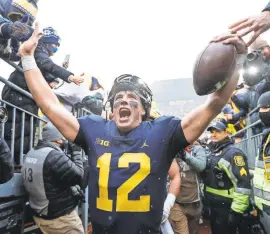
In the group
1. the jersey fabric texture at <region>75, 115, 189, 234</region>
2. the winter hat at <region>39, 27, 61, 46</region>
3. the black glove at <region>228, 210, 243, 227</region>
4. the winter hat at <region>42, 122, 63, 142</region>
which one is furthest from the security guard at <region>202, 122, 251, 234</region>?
the winter hat at <region>39, 27, 61, 46</region>

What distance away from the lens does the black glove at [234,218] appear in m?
4.37

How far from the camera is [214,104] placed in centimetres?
193

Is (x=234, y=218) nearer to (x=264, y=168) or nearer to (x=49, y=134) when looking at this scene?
(x=264, y=168)

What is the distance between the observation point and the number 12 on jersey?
1965 mm

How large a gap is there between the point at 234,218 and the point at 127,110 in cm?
302

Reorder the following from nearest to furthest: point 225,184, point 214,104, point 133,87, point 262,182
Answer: point 214,104, point 133,87, point 262,182, point 225,184

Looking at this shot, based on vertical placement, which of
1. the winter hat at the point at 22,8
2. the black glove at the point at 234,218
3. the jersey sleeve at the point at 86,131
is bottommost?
the black glove at the point at 234,218

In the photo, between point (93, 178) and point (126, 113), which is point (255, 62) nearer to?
point (126, 113)

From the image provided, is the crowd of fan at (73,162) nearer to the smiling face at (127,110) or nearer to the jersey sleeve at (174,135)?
the smiling face at (127,110)

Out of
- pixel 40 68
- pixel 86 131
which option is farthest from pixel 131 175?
pixel 40 68

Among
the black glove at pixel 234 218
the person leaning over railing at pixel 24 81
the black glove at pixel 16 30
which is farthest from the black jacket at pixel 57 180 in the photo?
the black glove at pixel 234 218

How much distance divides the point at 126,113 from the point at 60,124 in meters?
0.49

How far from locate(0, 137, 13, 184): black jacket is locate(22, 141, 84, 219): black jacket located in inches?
35.9

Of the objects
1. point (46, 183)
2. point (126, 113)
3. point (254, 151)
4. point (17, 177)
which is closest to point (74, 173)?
point (46, 183)
